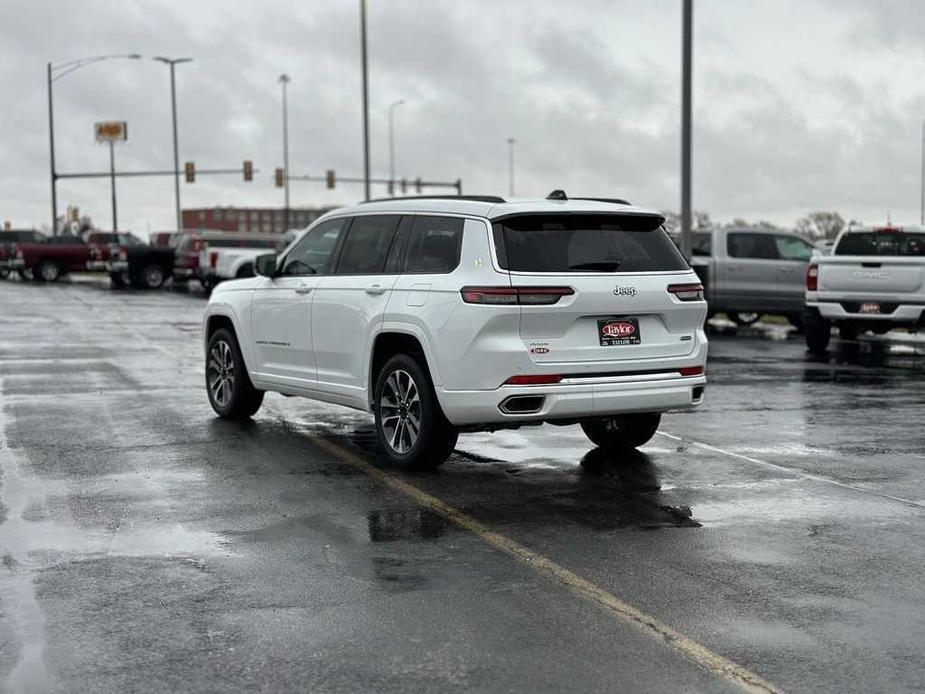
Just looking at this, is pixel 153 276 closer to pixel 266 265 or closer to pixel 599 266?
pixel 266 265

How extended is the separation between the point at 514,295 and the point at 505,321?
0.56 ft

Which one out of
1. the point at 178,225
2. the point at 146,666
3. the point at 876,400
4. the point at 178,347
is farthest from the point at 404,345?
the point at 178,225

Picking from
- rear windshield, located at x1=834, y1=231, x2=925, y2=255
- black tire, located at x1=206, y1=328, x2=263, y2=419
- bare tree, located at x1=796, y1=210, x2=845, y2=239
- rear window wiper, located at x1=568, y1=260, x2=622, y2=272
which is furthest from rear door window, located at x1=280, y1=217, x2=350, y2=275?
bare tree, located at x1=796, y1=210, x2=845, y2=239

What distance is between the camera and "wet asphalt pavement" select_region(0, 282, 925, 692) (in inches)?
194

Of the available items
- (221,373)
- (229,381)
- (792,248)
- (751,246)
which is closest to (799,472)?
(229,381)

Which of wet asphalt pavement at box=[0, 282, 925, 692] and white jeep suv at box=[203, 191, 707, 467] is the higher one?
white jeep suv at box=[203, 191, 707, 467]

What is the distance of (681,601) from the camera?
5777 mm

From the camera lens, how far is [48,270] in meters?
52.7

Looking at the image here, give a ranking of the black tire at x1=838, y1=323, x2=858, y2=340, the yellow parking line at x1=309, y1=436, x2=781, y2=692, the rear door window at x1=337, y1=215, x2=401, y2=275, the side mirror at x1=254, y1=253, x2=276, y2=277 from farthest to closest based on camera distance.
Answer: the black tire at x1=838, y1=323, x2=858, y2=340 → the side mirror at x1=254, y1=253, x2=276, y2=277 → the rear door window at x1=337, y1=215, x2=401, y2=275 → the yellow parking line at x1=309, y1=436, x2=781, y2=692

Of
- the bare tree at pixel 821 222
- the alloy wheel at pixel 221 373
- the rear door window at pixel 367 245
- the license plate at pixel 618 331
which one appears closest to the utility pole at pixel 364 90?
the alloy wheel at pixel 221 373

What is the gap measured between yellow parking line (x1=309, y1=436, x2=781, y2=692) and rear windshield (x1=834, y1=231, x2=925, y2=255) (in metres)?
11.9

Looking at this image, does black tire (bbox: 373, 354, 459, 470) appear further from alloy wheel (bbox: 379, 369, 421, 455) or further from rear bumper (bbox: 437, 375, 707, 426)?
rear bumper (bbox: 437, 375, 707, 426)

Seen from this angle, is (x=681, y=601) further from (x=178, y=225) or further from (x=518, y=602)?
(x=178, y=225)

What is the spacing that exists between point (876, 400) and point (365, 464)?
622cm
